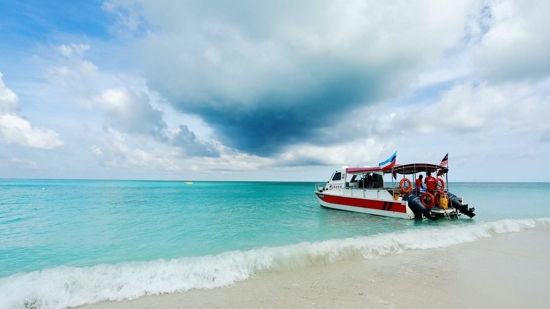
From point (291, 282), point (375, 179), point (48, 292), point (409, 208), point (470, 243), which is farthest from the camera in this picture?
point (375, 179)

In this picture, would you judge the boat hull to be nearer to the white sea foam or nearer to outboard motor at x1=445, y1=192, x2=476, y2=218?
outboard motor at x1=445, y1=192, x2=476, y2=218

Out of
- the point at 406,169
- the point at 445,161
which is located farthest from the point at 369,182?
the point at 445,161

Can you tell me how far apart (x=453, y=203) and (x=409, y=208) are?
3898 millimetres

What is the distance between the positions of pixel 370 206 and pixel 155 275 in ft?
55.6

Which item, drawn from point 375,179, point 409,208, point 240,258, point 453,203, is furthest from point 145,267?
point 453,203

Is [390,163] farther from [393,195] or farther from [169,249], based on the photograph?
[169,249]

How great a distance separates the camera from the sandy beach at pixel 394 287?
5367mm

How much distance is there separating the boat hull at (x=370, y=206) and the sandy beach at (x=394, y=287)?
967 cm

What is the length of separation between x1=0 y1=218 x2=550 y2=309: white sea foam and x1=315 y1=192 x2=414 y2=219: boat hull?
9.71 m

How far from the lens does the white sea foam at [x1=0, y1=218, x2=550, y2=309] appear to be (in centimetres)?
603

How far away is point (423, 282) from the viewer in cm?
638

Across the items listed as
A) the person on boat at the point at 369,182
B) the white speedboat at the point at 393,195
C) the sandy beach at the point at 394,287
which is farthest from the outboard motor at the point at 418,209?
the sandy beach at the point at 394,287

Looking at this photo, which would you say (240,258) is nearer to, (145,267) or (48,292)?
(145,267)

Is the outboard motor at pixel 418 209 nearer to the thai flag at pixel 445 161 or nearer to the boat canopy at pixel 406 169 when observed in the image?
the boat canopy at pixel 406 169
